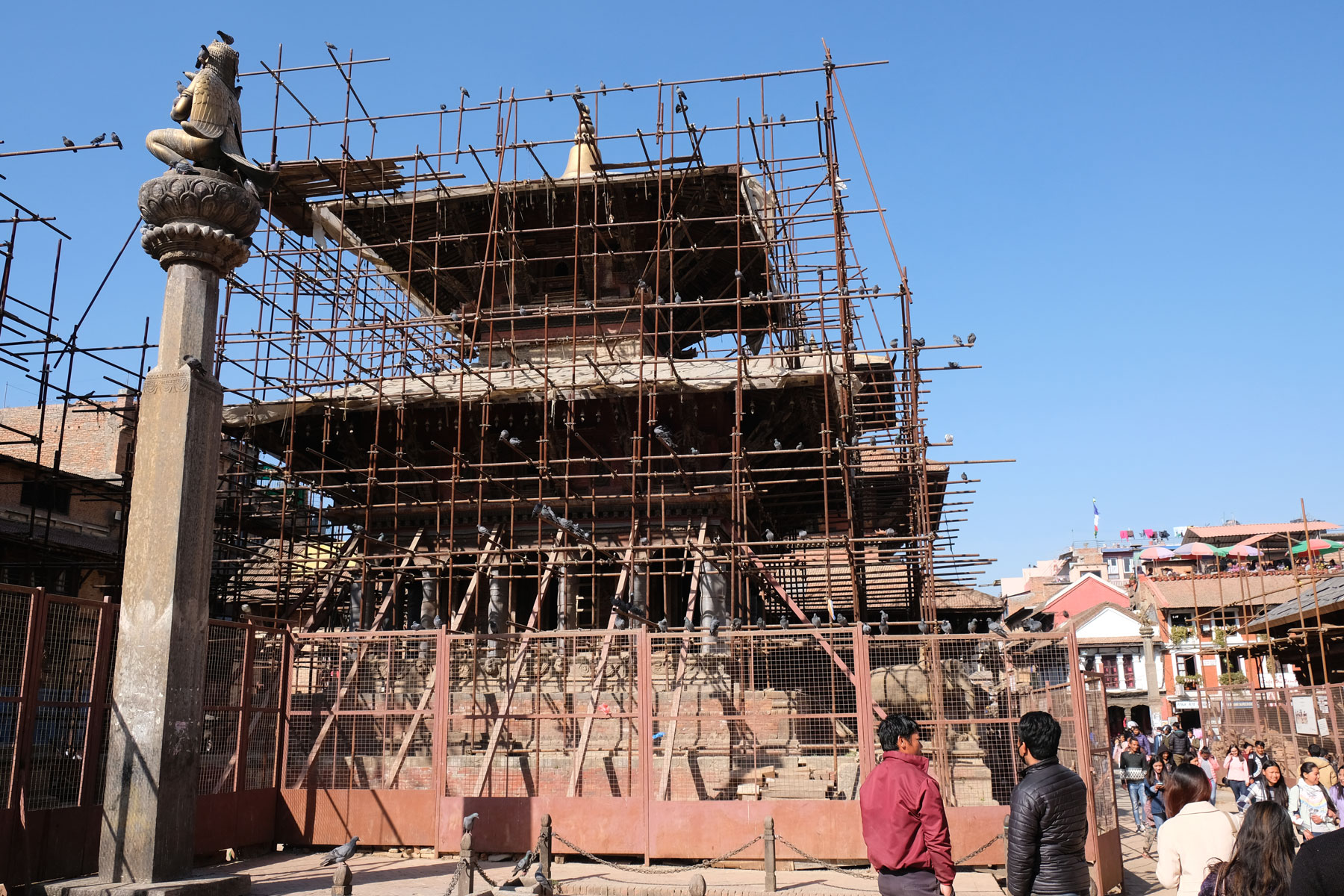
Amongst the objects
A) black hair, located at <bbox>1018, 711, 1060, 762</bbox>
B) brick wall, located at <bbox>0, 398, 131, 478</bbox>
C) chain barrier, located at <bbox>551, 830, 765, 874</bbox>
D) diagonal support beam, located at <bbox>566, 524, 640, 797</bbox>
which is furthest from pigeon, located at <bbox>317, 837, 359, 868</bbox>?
brick wall, located at <bbox>0, 398, 131, 478</bbox>

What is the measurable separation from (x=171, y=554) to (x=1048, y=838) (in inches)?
297

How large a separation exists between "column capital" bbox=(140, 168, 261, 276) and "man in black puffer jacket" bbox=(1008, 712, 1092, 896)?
28.1ft

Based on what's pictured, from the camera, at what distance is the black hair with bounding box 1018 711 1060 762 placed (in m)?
5.54

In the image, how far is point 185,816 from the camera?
9453mm

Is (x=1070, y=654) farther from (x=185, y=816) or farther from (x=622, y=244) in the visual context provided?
(x=622, y=244)

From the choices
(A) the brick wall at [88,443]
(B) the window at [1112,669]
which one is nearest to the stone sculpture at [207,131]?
(A) the brick wall at [88,443]

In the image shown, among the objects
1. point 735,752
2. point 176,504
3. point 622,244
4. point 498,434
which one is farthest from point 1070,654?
point 622,244

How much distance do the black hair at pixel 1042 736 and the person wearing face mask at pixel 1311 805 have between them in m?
6.93

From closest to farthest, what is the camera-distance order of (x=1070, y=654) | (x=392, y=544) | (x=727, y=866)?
1. (x=1070, y=654)
2. (x=727, y=866)
3. (x=392, y=544)

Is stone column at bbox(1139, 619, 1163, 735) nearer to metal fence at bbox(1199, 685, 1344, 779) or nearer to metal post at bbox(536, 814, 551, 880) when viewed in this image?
metal fence at bbox(1199, 685, 1344, 779)

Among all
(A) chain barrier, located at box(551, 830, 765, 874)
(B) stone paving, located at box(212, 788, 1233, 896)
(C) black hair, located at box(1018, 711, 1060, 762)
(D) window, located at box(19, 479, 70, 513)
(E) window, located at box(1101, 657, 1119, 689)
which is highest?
(D) window, located at box(19, 479, 70, 513)

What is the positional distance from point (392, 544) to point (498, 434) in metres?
2.91

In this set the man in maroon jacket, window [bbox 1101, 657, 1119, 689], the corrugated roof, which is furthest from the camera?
the corrugated roof

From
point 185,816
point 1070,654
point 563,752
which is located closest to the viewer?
point 185,816
